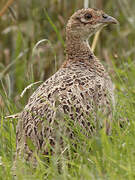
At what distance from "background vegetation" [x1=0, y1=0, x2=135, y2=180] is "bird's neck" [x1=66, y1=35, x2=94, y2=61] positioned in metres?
0.14

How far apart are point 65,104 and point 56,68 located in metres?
1.04

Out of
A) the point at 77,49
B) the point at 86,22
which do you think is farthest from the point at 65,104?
the point at 86,22

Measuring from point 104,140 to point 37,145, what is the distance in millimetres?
864

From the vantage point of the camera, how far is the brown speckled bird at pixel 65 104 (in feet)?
12.9

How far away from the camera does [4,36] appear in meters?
8.06

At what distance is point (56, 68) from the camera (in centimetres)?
506

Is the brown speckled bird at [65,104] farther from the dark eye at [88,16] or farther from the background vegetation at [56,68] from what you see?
the dark eye at [88,16]

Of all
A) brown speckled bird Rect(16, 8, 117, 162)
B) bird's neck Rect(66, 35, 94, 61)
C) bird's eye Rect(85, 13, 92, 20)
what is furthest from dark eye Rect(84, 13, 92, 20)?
brown speckled bird Rect(16, 8, 117, 162)

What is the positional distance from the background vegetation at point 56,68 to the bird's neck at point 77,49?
143 millimetres

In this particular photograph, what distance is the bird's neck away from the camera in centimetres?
514

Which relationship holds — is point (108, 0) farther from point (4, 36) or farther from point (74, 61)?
point (74, 61)

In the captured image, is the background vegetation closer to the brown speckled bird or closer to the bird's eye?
the brown speckled bird

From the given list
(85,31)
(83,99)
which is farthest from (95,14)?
(83,99)

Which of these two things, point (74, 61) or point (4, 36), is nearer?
point (74, 61)
